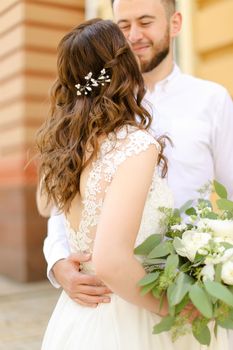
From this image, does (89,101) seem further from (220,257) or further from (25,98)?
(25,98)

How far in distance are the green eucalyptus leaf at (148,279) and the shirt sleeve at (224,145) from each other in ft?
3.12

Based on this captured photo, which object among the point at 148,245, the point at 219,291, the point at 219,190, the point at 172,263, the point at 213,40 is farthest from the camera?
the point at 213,40

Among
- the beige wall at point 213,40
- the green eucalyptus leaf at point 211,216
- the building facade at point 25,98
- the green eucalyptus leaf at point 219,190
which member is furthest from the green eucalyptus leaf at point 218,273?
the building facade at point 25,98

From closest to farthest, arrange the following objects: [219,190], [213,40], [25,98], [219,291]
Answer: [219,291] → [219,190] → [213,40] → [25,98]

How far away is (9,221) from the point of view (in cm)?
753

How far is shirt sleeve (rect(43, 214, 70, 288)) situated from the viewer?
2.19 meters

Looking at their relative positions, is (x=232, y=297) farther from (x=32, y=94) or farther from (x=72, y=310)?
(x=32, y=94)

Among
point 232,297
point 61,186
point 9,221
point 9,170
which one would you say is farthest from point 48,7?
point 232,297

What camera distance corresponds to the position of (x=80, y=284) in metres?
1.96

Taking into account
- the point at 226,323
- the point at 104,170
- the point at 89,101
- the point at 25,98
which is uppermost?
the point at 89,101

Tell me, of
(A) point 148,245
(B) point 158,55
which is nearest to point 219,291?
(A) point 148,245

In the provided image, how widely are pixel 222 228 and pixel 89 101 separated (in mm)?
578

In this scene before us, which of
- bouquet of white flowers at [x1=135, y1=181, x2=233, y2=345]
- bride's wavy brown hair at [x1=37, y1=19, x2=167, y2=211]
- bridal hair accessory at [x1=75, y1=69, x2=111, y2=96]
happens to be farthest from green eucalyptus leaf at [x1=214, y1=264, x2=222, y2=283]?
bridal hair accessory at [x1=75, y1=69, x2=111, y2=96]

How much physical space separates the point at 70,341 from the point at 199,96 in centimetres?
126
